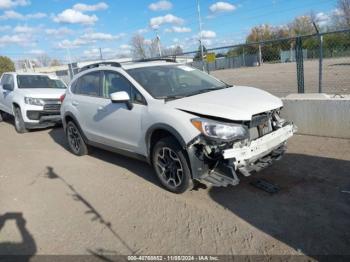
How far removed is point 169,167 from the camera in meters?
4.32

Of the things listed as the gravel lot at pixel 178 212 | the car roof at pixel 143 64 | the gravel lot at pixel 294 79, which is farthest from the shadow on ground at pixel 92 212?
the gravel lot at pixel 294 79

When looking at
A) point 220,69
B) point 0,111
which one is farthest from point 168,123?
point 220,69

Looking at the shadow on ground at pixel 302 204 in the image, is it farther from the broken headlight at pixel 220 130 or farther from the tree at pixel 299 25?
the tree at pixel 299 25

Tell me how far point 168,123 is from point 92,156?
3092 mm

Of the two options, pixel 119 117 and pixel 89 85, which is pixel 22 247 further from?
pixel 89 85

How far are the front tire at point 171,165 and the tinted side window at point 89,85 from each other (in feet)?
6.30

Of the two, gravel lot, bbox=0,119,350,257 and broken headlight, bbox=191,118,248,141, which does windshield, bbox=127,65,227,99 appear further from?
gravel lot, bbox=0,119,350,257

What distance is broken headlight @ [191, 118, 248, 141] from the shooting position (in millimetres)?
3693

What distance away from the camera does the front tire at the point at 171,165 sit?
4.03m

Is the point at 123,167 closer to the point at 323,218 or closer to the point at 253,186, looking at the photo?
the point at 253,186

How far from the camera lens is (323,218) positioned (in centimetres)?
338

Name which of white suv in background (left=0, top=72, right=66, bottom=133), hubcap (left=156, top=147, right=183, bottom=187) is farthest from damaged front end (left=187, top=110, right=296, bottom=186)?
white suv in background (left=0, top=72, right=66, bottom=133)

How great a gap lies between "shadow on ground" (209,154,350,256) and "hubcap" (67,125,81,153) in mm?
3491

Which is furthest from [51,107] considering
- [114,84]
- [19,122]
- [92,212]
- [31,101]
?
[92,212]
